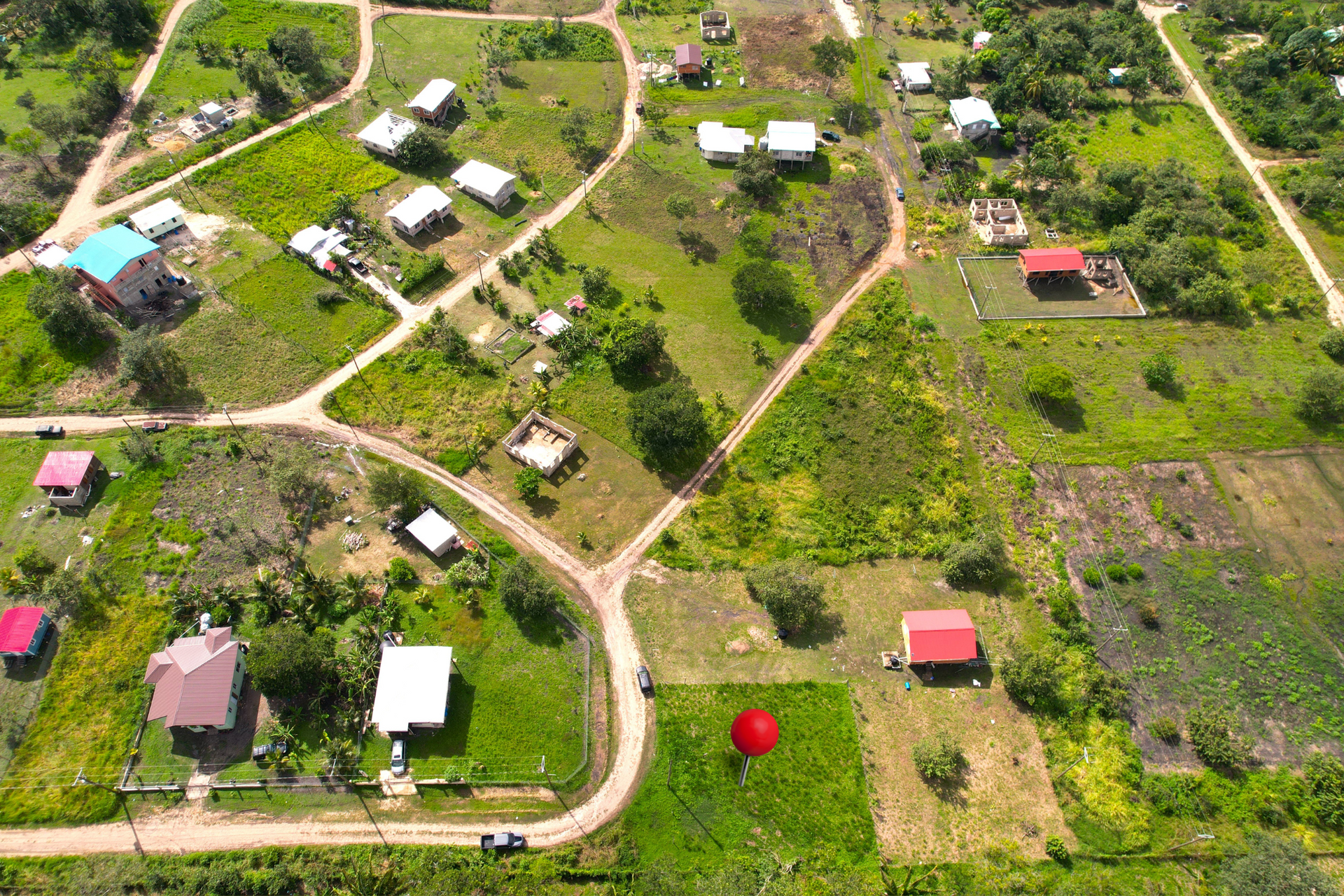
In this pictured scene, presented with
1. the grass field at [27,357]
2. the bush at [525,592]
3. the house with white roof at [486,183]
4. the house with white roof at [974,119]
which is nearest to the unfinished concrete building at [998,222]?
the house with white roof at [974,119]

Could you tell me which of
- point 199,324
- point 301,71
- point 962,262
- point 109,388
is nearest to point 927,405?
point 962,262

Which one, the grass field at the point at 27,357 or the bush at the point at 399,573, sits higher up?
the grass field at the point at 27,357

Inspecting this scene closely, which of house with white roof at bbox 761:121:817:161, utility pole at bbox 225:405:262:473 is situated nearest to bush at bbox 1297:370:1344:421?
house with white roof at bbox 761:121:817:161

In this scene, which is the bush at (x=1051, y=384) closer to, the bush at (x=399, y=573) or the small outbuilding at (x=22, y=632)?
the bush at (x=399, y=573)

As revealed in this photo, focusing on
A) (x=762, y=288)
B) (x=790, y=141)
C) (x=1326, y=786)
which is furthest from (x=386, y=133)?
(x=1326, y=786)

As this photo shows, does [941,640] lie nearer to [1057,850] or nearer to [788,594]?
[788,594]

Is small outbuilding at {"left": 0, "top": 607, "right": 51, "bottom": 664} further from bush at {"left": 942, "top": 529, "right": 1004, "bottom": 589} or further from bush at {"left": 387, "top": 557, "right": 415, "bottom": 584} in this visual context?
bush at {"left": 942, "top": 529, "right": 1004, "bottom": 589}
